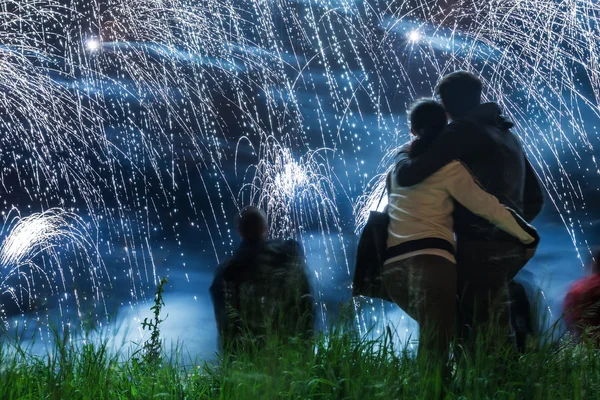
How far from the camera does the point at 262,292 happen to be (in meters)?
3.75

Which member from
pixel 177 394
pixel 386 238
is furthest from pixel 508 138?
pixel 177 394

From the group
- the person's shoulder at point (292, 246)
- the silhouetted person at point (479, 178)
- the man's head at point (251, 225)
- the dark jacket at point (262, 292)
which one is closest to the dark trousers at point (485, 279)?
the silhouetted person at point (479, 178)

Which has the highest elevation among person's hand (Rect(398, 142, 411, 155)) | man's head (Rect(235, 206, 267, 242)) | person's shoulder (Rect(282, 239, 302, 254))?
person's hand (Rect(398, 142, 411, 155))

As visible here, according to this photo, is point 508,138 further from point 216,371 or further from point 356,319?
point 216,371

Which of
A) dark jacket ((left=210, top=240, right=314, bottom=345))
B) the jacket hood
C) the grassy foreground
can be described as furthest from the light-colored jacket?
dark jacket ((left=210, top=240, right=314, bottom=345))

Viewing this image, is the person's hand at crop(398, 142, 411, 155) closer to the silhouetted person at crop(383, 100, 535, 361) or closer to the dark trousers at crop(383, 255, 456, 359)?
the silhouetted person at crop(383, 100, 535, 361)

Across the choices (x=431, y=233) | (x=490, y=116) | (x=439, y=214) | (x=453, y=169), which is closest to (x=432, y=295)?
(x=431, y=233)

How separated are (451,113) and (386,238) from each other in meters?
0.72

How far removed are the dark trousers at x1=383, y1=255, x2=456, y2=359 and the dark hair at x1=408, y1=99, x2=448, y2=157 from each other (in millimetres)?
568

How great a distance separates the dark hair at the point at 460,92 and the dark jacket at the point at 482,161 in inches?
2.0

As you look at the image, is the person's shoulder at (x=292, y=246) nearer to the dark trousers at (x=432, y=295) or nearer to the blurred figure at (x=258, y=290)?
the blurred figure at (x=258, y=290)

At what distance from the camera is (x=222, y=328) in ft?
12.2

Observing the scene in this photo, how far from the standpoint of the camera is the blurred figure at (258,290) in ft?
11.4

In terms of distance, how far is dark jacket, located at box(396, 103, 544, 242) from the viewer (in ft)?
11.0
